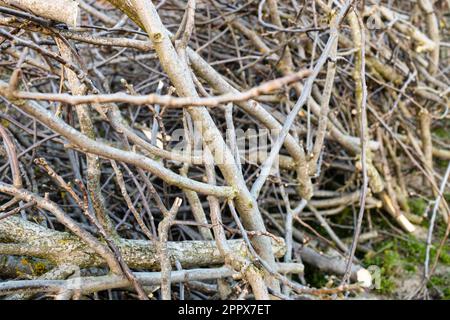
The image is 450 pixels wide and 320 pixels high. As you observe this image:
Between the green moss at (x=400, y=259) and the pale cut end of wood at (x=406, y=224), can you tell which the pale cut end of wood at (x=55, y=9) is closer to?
the green moss at (x=400, y=259)

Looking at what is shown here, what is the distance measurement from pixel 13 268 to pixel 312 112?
1301mm

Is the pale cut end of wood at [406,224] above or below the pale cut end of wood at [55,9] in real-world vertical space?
below

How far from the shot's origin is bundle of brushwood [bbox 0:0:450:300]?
3.68 feet

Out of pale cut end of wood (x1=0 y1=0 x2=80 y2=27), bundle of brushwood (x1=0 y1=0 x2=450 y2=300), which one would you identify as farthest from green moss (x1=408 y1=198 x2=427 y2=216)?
pale cut end of wood (x1=0 y1=0 x2=80 y2=27)

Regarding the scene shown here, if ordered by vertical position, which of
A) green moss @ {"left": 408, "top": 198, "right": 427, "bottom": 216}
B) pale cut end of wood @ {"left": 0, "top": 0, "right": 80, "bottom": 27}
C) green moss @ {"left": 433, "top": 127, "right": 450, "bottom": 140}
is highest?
green moss @ {"left": 433, "top": 127, "right": 450, "bottom": 140}

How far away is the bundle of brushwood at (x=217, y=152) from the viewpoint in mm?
1122

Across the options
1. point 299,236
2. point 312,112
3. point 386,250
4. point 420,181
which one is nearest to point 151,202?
point 299,236

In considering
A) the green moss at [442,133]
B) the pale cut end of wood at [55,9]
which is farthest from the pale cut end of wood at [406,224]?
the pale cut end of wood at [55,9]

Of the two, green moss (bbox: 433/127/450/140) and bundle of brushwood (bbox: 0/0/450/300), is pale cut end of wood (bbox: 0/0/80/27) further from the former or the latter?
green moss (bbox: 433/127/450/140)

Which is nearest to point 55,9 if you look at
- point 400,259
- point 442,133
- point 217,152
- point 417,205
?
point 217,152

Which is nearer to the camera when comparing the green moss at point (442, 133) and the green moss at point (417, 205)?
the green moss at point (417, 205)

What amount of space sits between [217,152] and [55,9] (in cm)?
49
